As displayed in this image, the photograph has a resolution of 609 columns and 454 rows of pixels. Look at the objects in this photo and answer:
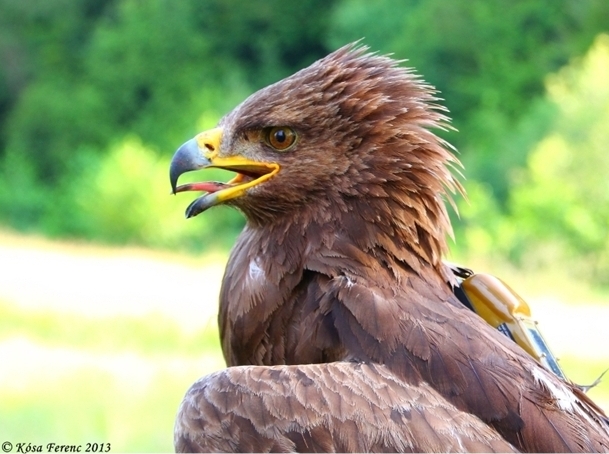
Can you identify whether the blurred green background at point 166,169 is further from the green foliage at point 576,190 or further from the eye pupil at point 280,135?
the eye pupil at point 280,135

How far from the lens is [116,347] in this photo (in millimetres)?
10812

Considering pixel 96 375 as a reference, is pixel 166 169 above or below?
above

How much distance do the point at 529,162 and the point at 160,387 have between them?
17150 millimetres

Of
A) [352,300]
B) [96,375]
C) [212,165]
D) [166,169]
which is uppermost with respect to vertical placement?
[166,169]

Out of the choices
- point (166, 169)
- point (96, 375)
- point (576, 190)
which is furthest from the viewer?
point (166, 169)

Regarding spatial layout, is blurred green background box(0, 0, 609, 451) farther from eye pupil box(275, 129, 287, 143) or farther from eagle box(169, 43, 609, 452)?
eye pupil box(275, 129, 287, 143)

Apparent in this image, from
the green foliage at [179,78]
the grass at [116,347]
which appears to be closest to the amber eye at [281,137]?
the grass at [116,347]

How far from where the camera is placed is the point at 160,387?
889 cm

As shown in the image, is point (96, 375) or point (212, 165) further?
point (96, 375)

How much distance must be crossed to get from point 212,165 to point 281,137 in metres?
0.27
